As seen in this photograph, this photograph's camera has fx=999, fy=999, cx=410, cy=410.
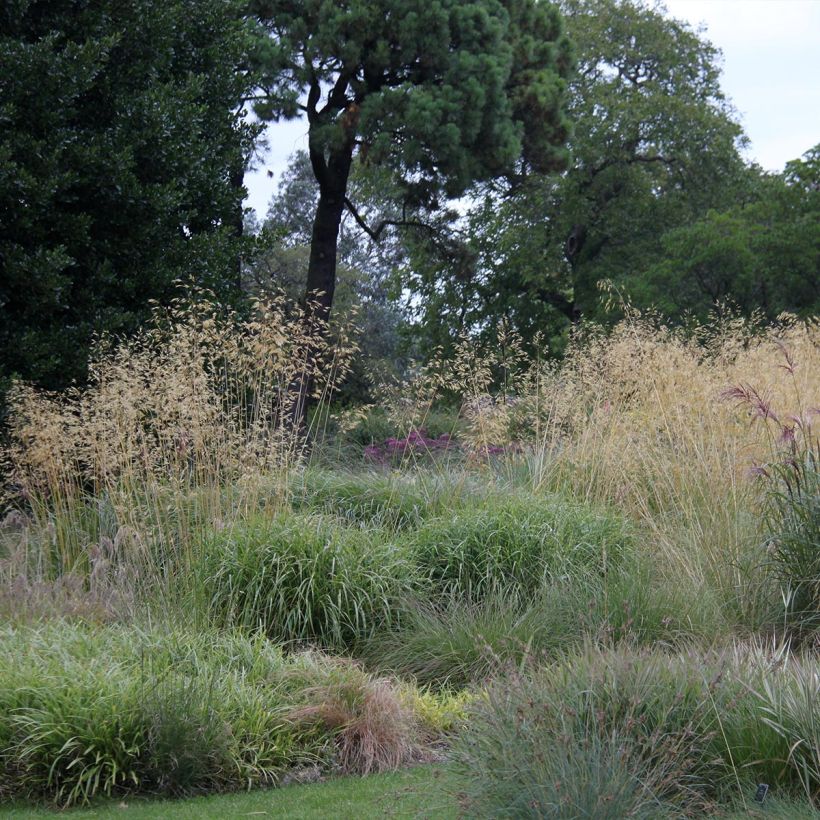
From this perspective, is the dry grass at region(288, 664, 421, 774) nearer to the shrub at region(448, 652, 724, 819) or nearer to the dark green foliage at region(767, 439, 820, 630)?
the shrub at region(448, 652, 724, 819)

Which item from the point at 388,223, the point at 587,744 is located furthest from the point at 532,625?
the point at 388,223

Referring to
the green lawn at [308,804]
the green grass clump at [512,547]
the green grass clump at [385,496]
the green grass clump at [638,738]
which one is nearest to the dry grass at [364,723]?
the green lawn at [308,804]

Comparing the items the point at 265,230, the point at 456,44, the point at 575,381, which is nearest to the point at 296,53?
the point at 456,44

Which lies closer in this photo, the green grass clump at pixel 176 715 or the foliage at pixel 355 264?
the green grass clump at pixel 176 715

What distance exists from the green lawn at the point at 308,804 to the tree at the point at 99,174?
222 inches

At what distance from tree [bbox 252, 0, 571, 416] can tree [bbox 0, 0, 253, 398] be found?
4.25m

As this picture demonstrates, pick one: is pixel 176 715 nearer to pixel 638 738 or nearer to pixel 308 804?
pixel 308 804

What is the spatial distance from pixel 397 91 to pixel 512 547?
10609 millimetres

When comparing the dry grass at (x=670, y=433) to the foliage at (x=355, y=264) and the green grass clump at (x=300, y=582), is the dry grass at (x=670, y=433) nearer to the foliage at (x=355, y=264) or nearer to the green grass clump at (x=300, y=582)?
the green grass clump at (x=300, y=582)

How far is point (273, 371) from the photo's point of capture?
749cm

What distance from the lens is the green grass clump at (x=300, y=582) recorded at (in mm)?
5723

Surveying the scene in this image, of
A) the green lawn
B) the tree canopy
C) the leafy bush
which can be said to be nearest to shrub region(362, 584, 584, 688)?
the leafy bush

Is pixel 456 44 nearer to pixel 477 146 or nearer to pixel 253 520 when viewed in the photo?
pixel 477 146

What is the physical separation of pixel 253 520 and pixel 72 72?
504 cm
